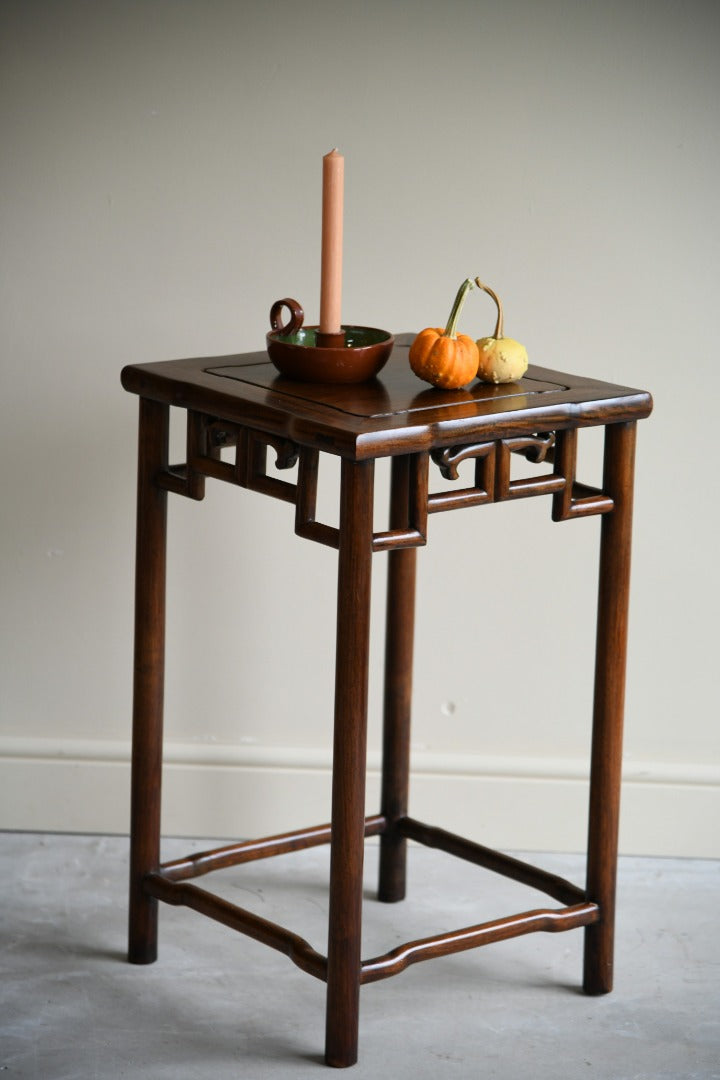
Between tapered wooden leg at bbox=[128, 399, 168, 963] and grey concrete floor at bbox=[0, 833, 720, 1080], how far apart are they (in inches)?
3.3

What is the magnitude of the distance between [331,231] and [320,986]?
0.99 m

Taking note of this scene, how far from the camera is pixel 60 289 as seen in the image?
2270mm

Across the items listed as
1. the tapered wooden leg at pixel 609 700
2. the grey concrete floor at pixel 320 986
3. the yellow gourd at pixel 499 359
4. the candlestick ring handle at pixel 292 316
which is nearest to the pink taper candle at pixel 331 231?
the candlestick ring handle at pixel 292 316

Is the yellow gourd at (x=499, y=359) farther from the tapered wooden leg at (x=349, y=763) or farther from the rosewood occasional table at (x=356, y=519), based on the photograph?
the tapered wooden leg at (x=349, y=763)

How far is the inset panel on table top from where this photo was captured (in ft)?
5.39

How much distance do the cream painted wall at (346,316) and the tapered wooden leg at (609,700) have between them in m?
0.48

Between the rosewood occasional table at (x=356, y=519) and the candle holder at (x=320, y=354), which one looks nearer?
the rosewood occasional table at (x=356, y=519)

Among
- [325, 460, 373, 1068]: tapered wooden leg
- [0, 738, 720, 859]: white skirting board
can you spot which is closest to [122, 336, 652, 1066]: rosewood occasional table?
[325, 460, 373, 1068]: tapered wooden leg

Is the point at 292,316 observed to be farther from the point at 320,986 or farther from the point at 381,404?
the point at 320,986

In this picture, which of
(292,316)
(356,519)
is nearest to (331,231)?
(292,316)

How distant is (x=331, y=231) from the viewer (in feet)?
5.65

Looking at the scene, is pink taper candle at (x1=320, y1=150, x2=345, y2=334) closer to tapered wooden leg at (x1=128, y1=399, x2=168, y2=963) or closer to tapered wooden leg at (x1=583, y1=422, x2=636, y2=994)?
tapered wooden leg at (x1=128, y1=399, x2=168, y2=963)

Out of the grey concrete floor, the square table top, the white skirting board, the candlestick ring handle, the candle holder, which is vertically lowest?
the grey concrete floor

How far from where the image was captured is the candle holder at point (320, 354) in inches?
68.1
